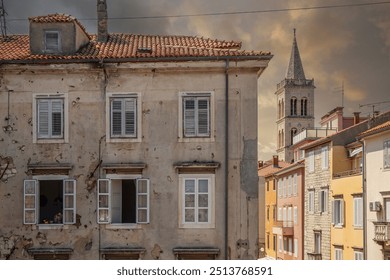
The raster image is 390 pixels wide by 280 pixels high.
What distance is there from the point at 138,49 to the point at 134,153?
4.24ft

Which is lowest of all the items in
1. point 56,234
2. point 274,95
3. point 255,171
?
point 56,234

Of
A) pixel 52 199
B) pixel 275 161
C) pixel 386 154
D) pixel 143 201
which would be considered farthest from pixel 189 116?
pixel 386 154

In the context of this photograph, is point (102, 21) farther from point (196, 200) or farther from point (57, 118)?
point (196, 200)

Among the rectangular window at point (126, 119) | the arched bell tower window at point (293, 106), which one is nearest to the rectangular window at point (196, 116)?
the rectangular window at point (126, 119)

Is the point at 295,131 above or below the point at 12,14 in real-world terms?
below

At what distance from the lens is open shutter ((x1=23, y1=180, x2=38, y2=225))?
468 inches

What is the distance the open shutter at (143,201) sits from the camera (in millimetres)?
11805

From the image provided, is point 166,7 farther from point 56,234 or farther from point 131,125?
point 56,234

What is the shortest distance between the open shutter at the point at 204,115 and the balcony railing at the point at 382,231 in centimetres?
244

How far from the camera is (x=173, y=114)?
1193 cm

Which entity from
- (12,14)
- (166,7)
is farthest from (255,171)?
(12,14)

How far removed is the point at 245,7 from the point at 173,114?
158 cm

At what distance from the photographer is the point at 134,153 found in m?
11.9

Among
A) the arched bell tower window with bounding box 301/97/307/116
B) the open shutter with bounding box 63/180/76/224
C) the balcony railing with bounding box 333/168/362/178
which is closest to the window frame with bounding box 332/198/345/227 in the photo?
the balcony railing with bounding box 333/168/362/178
